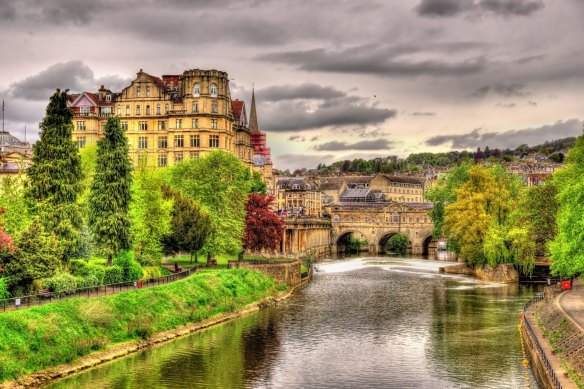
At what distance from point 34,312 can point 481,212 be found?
69.9m

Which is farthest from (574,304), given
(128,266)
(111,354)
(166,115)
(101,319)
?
(166,115)

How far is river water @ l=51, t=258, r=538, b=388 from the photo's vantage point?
45188mm

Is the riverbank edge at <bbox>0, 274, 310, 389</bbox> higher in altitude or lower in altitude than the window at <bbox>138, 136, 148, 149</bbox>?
lower

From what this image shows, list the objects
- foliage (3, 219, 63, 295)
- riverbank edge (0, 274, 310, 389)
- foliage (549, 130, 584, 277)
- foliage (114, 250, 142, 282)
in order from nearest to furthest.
Result: riverbank edge (0, 274, 310, 389) → foliage (3, 219, 63, 295) → foliage (549, 130, 584, 277) → foliage (114, 250, 142, 282)

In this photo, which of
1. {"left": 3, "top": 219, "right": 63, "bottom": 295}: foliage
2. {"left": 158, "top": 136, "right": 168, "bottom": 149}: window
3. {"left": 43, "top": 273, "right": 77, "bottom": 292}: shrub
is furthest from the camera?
{"left": 158, "top": 136, "right": 168, "bottom": 149}: window

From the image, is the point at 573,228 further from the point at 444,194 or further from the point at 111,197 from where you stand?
the point at 444,194

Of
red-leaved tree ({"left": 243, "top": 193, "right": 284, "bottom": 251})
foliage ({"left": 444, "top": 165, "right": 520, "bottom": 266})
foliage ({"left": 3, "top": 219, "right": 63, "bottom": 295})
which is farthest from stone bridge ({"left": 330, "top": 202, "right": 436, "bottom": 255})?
foliage ({"left": 3, "top": 219, "right": 63, "bottom": 295})

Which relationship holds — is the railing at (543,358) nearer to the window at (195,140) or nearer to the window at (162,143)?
the window at (195,140)

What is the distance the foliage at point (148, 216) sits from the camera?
2810 inches

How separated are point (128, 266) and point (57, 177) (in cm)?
1002

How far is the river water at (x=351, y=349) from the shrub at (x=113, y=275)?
8.43m

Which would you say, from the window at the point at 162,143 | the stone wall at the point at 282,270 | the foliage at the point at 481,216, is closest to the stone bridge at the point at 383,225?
the foliage at the point at 481,216

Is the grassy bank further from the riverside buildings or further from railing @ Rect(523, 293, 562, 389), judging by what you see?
the riverside buildings

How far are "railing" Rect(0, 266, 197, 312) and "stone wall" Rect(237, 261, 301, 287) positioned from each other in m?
16.5
